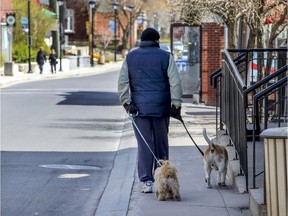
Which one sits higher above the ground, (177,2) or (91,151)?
(177,2)

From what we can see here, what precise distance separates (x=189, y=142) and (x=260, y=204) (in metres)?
7.81

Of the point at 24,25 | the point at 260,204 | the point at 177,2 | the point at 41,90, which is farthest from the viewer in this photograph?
the point at 24,25

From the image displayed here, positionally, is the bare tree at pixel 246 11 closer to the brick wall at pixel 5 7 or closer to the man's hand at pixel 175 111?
the man's hand at pixel 175 111

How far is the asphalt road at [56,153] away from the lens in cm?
1008

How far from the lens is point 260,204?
747 centimetres

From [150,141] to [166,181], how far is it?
31.9 inches

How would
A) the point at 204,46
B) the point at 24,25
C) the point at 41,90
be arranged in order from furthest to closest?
1. the point at 24,25
2. the point at 41,90
3. the point at 204,46

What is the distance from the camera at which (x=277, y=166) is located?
6590 millimetres

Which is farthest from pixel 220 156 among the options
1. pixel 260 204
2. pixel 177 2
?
pixel 177 2

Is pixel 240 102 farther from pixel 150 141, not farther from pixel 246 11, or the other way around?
pixel 246 11

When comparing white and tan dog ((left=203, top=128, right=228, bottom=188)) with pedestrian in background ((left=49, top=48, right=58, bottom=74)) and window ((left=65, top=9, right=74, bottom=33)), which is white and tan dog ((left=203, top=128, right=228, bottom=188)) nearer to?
pedestrian in background ((left=49, top=48, right=58, bottom=74))

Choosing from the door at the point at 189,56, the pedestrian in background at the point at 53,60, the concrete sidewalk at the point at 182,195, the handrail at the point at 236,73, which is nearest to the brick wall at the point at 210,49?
the door at the point at 189,56

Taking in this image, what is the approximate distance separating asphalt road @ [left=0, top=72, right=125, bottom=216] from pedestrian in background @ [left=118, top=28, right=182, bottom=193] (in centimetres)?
120

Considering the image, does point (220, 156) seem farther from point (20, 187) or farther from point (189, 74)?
point (189, 74)
